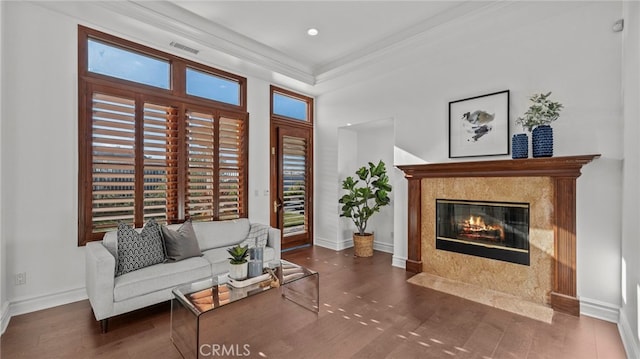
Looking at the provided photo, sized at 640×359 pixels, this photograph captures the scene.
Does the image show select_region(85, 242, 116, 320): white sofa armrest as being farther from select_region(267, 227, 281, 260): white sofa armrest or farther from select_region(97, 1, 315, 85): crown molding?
select_region(97, 1, 315, 85): crown molding

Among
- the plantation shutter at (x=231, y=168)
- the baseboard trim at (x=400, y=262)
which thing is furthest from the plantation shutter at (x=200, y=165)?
the baseboard trim at (x=400, y=262)

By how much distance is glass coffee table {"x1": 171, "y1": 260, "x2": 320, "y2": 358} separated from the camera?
2.03 m

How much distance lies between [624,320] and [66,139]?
5.64m

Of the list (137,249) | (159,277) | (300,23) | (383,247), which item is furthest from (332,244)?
(300,23)

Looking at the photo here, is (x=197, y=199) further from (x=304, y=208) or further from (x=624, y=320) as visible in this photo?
(x=624, y=320)

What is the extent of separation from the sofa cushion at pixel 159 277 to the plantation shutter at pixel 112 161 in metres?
0.99

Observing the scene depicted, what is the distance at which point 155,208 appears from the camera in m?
3.69

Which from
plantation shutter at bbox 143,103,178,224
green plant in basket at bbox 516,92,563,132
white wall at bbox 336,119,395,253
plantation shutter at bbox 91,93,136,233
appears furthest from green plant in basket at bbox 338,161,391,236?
plantation shutter at bbox 91,93,136,233

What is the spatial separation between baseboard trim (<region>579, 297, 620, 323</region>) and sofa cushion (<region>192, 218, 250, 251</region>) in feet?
13.0

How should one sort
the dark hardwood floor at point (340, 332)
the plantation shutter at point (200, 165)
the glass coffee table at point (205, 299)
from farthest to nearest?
1. the plantation shutter at point (200, 165)
2. the dark hardwood floor at point (340, 332)
3. the glass coffee table at point (205, 299)

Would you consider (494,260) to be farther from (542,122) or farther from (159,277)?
(159,277)

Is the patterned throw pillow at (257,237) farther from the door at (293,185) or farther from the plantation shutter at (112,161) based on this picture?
the plantation shutter at (112,161)

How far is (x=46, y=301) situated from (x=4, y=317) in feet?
1.24

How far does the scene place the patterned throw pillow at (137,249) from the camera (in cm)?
275
